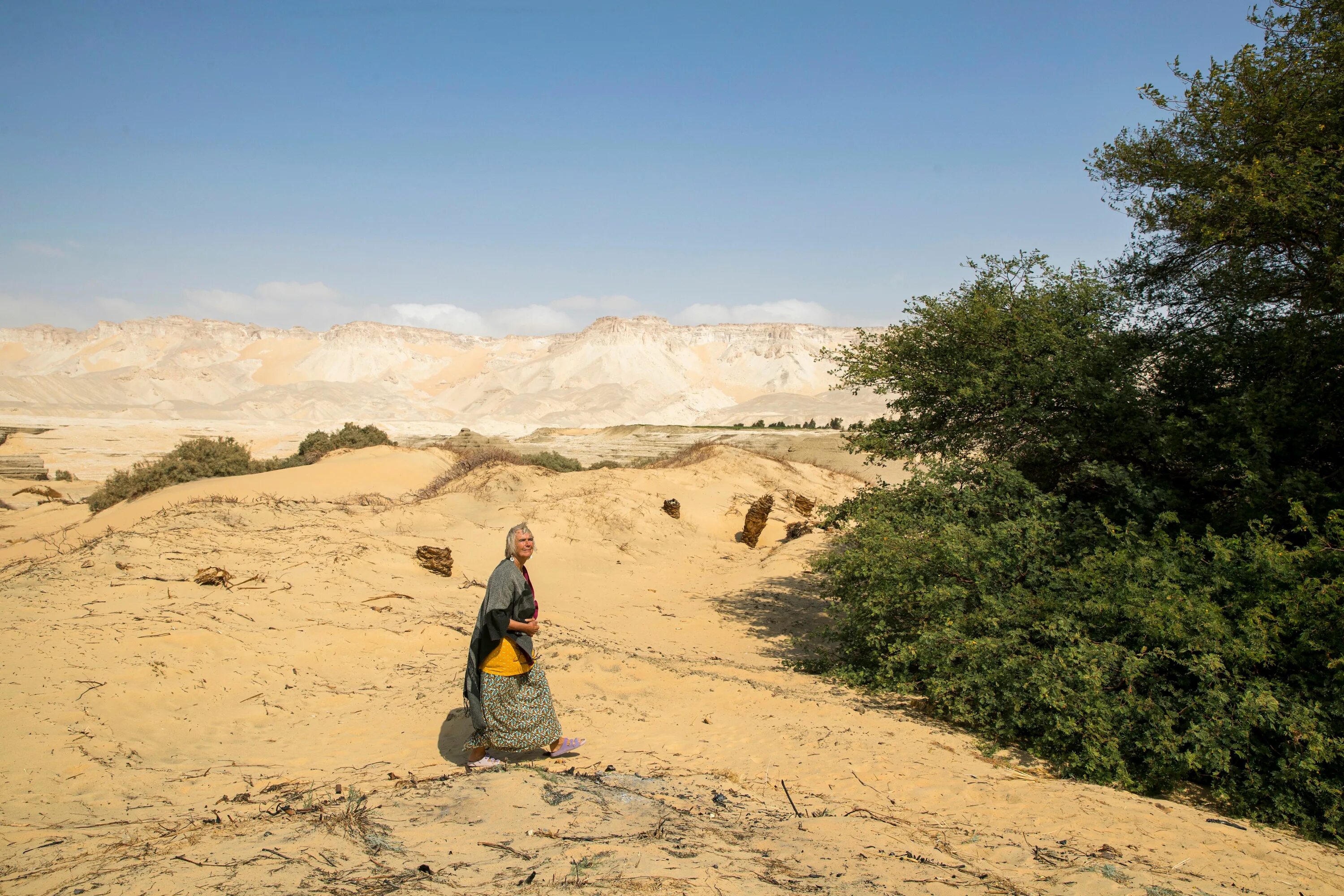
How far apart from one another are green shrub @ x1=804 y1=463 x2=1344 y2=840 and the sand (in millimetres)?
369

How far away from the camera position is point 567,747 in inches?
234

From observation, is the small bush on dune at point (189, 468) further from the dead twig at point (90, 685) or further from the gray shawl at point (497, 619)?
the gray shawl at point (497, 619)

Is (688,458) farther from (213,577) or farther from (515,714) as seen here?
(515,714)

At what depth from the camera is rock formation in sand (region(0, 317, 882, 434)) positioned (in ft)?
247

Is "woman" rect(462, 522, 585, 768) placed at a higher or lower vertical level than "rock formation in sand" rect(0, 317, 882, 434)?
lower

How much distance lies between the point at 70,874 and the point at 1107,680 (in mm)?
6528

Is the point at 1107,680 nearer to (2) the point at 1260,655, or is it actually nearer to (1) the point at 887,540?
(2) the point at 1260,655

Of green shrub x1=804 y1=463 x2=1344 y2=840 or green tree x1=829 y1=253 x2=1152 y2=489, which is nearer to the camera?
green shrub x1=804 y1=463 x2=1344 y2=840

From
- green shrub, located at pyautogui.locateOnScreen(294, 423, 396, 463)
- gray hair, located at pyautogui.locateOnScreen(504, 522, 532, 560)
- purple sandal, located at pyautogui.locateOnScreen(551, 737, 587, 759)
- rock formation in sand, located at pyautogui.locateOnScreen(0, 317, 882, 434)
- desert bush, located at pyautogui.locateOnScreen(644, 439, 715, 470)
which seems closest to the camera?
gray hair, located at pyautogui.locateOnScreen(504, 522, 532, 560)

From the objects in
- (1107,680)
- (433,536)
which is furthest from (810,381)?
(1107,680)

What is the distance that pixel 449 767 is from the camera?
5.65m

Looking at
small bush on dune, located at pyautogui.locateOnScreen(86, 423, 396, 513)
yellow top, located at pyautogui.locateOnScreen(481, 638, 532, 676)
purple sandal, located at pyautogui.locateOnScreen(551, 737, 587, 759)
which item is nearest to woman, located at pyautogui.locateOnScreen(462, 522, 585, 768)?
yellow top, located at pyautogui.locateOnScreen(481, 638, 532, 676)

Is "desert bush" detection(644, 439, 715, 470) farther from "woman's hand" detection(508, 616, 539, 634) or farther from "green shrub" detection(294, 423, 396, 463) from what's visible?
"woman's hand" detection(508, 616, 539, 634)

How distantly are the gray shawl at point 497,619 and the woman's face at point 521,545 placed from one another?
3.0 inches
